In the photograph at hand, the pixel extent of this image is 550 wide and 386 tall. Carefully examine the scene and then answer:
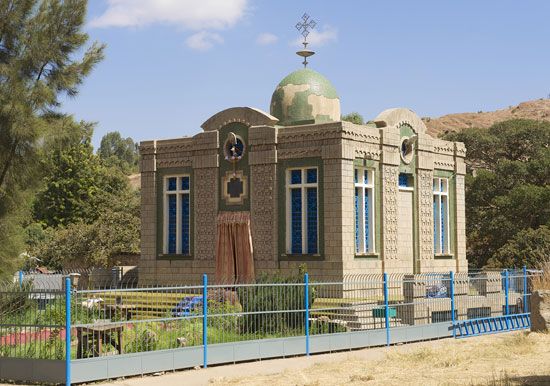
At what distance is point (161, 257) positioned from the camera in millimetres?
33156

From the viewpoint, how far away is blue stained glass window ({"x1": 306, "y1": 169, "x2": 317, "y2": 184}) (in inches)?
1166

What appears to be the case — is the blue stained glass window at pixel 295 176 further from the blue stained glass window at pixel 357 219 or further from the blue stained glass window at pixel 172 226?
the blue stained glass window at pixel 172 226

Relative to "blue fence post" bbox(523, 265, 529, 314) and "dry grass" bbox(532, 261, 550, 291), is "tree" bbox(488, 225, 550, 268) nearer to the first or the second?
"blue fence post" bbox(523, 265, 529, 314)

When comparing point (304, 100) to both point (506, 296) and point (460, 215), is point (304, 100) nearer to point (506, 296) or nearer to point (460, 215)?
point (460, 215)

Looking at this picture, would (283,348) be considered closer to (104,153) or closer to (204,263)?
(204,263)

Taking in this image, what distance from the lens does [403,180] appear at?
3228 cm

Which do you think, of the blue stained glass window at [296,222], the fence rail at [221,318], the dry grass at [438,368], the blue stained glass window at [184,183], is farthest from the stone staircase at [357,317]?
the blue stained glass window at [184,183]

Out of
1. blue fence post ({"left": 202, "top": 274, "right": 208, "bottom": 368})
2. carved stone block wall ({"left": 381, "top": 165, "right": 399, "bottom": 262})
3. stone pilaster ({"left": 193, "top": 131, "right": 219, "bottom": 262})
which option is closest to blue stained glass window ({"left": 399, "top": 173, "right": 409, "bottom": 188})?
carved stone block wall ({"left": 381, "top": 165, "right": 399, "bottom": 262})

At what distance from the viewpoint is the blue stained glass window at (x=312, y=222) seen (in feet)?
96.5

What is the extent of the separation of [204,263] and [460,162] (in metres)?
11.4

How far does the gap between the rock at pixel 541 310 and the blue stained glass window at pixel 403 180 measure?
10.8m

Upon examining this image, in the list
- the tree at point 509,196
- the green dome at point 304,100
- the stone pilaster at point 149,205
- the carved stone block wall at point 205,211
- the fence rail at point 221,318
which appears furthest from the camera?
the tree at point 509,196

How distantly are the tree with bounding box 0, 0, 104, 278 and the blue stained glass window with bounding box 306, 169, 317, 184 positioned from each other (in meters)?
8.21

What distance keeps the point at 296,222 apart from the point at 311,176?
66.7 inches
